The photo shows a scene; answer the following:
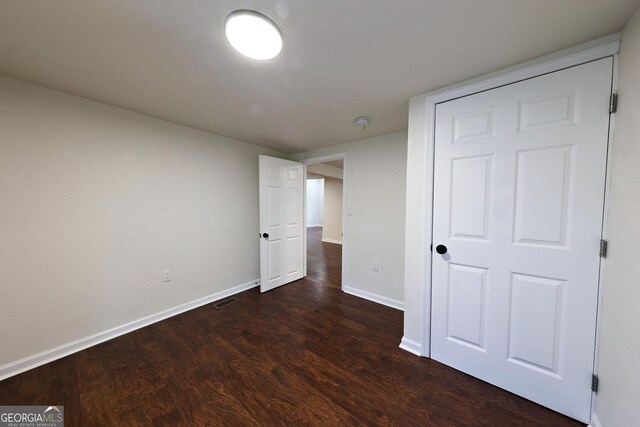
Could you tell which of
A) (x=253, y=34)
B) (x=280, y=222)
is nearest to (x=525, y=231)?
(x=253, y=34)

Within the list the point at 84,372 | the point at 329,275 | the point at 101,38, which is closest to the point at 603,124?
the point at 101,38

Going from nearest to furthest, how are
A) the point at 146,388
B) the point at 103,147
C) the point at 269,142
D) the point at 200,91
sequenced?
the point at 146,388 → the point at 200,91 → the point at 103,147 → the point at 269,142

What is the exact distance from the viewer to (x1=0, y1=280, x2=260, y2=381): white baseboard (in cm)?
165

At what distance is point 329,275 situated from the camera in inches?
158

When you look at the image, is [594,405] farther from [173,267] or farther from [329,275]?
[173,267]

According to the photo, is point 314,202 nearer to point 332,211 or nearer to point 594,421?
point 332,211

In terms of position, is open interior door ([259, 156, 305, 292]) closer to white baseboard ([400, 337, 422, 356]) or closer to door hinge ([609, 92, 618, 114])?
white baseboard ([400, 337, 422, 356])

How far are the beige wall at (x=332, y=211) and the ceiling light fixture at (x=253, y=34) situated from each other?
593cm

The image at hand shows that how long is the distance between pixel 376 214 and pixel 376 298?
1.15 metres

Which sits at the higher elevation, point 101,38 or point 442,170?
point 101,38

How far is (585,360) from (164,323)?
136 inches

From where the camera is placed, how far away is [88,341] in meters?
1.97

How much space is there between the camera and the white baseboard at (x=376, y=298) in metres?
2.78


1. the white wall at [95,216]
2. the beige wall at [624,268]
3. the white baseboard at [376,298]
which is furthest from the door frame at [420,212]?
the white wall at [95,216]
